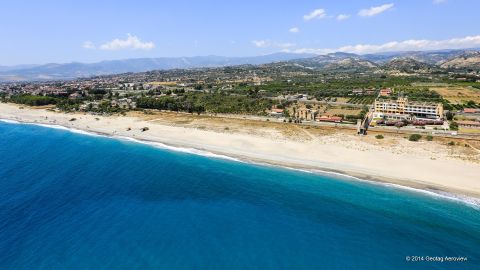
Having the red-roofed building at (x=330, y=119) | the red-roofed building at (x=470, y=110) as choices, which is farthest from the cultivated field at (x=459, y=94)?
the red-roofed building at (x=330, y=119)

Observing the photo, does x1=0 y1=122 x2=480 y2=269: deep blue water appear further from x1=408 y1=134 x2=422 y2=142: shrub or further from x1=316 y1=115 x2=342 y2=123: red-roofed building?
x1=316 y1=115 x2=342 y2=123: red-roofed building

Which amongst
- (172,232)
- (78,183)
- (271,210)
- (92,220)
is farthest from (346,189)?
(78,183)

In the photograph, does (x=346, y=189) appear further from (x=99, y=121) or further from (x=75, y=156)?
(x=99, y=121)

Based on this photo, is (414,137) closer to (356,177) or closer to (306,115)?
(356,177)

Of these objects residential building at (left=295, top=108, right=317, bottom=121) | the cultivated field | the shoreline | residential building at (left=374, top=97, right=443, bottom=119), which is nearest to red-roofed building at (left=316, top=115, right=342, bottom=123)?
residential building at (left=295, top=108, right=317, bottom=121)

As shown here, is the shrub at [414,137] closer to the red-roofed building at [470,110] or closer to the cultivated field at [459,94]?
the red-roofed building at [470,110]

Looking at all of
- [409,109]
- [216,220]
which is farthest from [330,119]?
[216,220]
